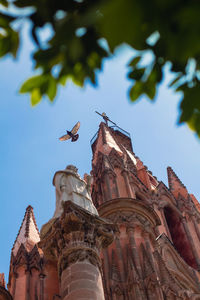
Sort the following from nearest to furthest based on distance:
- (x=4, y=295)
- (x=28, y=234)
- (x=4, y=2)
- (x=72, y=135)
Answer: (x=4, y=2)
(x=4, y=295)
(x=28, y=234)
(x=72, y=135)

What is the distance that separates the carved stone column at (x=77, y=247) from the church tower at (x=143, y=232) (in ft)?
11.6

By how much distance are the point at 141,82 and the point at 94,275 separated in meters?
7.80

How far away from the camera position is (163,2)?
2.23 metres

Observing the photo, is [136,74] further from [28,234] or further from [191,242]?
[191,242]

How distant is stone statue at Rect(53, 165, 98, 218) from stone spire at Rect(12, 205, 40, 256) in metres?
5.83

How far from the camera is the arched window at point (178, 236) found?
79.3ft

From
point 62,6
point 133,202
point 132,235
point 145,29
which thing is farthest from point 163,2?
point 133,202

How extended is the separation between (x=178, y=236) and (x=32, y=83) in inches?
950

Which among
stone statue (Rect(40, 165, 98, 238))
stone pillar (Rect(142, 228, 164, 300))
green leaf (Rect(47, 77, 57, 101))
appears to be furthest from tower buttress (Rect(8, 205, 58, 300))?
green leaf (Rect(47, 77, 57, 101))

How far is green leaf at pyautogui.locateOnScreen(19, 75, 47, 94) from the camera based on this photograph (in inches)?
115

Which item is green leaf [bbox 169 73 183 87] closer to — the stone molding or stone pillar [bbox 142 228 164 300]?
the stone molding

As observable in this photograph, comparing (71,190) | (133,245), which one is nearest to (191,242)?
(133,245)

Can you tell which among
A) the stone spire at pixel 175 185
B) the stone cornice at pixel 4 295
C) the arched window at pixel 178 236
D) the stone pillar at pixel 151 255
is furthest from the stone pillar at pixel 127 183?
the stone spire at pixel 175 185

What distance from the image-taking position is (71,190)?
42.6 ft
